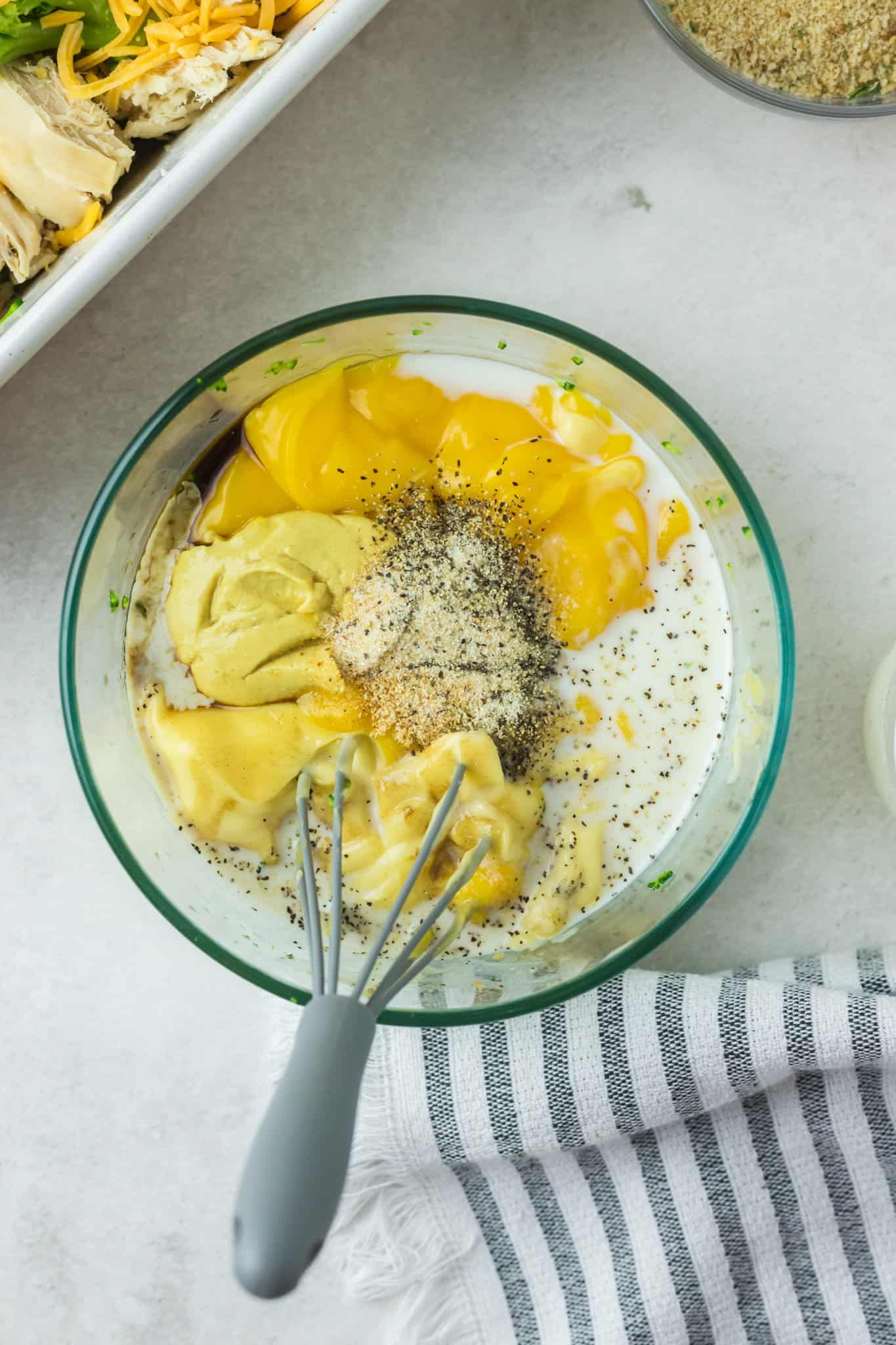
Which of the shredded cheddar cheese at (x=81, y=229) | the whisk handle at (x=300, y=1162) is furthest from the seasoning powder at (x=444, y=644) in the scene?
the whisk handle at (x=300, y=1162)

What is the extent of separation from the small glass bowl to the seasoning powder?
57 cm

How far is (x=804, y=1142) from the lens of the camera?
142 cm

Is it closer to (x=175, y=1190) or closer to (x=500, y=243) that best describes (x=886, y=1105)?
(x=175, y=1190)

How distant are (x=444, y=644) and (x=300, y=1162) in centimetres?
69

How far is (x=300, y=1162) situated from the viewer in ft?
2.42

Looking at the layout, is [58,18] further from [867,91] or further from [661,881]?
[661,881]

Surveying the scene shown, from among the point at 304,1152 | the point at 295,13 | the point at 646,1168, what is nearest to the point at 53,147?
the point at 295,13

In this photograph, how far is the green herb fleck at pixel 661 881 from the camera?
1411 mm

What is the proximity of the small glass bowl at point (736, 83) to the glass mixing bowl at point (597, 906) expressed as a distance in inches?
13.3

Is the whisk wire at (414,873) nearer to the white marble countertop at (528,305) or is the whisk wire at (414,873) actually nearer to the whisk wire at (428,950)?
the whisk wire at (428,950)

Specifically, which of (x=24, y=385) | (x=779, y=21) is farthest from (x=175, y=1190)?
(x=779, y=21)

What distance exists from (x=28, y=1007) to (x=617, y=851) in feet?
2.44

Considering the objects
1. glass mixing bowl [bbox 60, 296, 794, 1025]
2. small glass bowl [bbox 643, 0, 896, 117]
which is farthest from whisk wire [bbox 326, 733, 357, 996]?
small glass bowl [bbox 643, 0, 896, 117]

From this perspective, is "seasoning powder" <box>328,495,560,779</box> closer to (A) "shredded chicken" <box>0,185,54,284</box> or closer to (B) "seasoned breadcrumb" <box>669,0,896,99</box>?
(A) "shredded chicken" <box>0,185,54,284</box>
